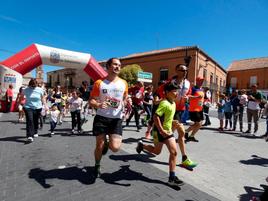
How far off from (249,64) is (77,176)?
166 ft

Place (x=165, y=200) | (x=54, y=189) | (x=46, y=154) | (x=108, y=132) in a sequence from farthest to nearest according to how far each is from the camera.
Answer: (x=46, y=154) < (x=108, y=132) < (x=54, y=189) < (x=165, y=200)

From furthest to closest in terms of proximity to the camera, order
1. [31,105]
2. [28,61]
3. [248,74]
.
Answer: [248,74]
[28,61]
[31,105]

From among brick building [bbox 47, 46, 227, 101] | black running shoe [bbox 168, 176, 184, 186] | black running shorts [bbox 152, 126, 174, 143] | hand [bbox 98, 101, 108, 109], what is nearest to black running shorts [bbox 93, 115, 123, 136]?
hand [bbox 98, 101, 108, 109]

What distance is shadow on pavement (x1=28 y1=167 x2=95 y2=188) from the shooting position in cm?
340

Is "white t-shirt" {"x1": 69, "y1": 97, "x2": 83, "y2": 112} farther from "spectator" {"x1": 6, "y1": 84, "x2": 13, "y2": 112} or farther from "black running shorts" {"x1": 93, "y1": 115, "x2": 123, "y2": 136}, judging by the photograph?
"spectator" {"x1": 6, "y1": 84, "x2": 13, "y2": 112}

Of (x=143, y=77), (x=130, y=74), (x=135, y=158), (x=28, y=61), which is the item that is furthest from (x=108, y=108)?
(x=130, y=74)

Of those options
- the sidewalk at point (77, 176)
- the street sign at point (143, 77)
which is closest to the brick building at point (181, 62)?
the street sign at point (143, 77)

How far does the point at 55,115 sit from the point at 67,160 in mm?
2713

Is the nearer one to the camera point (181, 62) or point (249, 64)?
point (181, 62)

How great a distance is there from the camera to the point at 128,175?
371 cm

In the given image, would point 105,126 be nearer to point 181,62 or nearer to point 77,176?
point 77,176

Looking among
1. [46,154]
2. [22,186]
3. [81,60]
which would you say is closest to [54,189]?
[22,186]

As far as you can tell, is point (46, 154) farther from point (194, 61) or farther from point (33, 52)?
point (194, 61)

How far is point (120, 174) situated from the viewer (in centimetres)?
374
